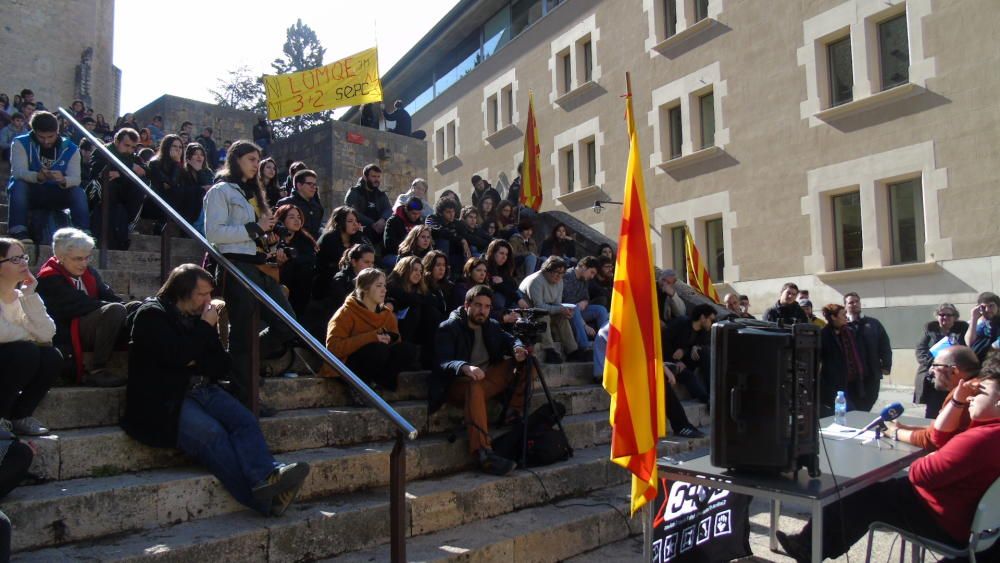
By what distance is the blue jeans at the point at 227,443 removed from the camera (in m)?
3.80

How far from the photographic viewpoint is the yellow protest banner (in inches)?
568

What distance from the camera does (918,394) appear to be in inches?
288

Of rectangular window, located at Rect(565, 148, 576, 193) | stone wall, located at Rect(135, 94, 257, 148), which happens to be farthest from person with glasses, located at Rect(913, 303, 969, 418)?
rectangular window, located at Rect(565, 148, 576, 193)

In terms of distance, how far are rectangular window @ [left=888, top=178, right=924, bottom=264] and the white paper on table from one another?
968cm

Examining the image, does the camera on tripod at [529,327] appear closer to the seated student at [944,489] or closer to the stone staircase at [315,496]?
the stone staircase at [315,496]

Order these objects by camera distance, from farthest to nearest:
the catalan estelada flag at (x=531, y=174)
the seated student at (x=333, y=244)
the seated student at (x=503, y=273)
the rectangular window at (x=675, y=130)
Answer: the rectangular window at (x=675, y=130), the catalan estelada flag at (x=531, y=174), the seated student at (x=503, y=273), the seated student at (x=333, y=244)

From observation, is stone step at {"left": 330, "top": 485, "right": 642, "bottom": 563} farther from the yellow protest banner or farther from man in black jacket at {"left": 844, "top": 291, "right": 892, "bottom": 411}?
the yellow protest banner

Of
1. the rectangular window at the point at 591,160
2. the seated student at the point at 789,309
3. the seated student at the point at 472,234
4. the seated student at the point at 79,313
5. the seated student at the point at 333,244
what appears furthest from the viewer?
the rectangular window at the point at 591,160

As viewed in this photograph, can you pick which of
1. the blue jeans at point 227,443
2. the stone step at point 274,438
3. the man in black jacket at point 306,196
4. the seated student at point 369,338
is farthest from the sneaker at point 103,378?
the man in black jacket at point 306,196

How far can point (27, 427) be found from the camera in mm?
3736

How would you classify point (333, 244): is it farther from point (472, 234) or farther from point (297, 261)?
point (472, 234)

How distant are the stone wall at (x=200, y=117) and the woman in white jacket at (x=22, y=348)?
12316 mm

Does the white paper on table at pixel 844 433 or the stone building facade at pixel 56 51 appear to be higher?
the stone building facade at pixel 56 51

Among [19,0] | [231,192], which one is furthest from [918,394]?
[19,0]
